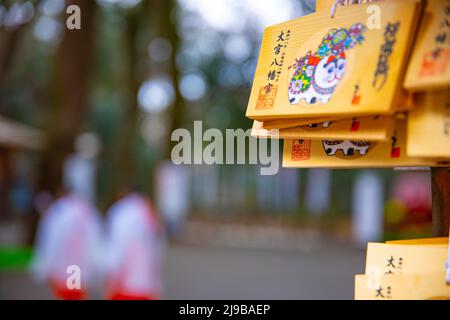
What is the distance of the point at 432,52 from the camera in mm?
1314

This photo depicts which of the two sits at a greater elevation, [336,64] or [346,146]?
[336,64]

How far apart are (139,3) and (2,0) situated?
349 inches

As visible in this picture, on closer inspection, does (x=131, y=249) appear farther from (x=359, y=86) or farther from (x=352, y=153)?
(x=359, y=86)

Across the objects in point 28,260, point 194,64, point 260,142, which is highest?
point 194,64

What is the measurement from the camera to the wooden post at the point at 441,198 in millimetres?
1664

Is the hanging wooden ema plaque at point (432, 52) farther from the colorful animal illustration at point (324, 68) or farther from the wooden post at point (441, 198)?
the wooden post at point (441, 198)

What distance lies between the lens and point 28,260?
11.2 meters

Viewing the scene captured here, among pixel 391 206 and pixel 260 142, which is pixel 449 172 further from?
pixel 391 206

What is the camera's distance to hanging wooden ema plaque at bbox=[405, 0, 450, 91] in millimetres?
1288

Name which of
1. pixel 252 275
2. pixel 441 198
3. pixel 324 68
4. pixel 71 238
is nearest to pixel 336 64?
pixel 324 68

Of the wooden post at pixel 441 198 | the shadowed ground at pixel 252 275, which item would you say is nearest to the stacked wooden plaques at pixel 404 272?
the wooden post at pixel 441 198

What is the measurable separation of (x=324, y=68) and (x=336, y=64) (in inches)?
1.4

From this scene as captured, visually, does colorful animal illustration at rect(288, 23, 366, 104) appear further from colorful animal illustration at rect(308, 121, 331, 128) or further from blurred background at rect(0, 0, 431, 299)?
blurred background at rect(0, 0, 431, 299)

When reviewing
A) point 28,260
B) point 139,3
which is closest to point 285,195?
point 139,3
